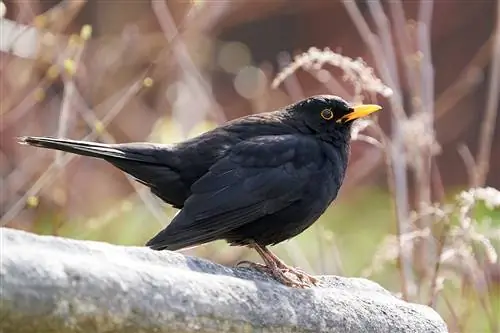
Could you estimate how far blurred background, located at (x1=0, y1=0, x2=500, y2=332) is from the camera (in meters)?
4.58

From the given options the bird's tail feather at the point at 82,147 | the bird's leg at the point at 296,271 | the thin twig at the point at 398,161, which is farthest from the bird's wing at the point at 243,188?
the thin twig at the point at 398,161

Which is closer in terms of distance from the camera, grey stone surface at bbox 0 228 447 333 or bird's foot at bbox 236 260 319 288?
grey stone surface at bbox 0 228 447 333

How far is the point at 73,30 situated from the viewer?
32.3 feet

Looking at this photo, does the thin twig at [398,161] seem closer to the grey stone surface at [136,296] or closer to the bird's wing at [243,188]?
the bird's wing at [243,188]

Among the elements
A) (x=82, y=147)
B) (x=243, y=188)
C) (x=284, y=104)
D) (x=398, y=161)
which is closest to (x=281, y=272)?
(x=243, y=188)

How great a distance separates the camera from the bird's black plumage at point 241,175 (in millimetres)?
3607

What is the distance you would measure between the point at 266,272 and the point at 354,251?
3.97m

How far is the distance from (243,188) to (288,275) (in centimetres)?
36

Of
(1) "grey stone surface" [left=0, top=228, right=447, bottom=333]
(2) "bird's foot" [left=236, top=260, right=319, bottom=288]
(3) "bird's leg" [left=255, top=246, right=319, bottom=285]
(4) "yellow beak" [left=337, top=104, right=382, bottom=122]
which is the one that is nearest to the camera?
(1) "grey stone surface" [left=0, top=228, right=447, bottom=333]

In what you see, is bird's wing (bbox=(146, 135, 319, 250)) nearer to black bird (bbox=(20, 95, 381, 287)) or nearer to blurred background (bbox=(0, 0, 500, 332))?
black bird (bbox=(20, 95, 381, 287))

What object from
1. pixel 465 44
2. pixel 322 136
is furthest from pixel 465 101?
pixel 322 136

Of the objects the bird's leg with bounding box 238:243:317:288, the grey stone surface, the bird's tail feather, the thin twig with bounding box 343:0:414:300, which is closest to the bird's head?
the thin twig with bounding box 343:0:414:300

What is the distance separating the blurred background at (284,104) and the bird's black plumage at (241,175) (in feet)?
1.22

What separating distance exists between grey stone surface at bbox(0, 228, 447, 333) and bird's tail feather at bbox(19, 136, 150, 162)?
85 centimetres
